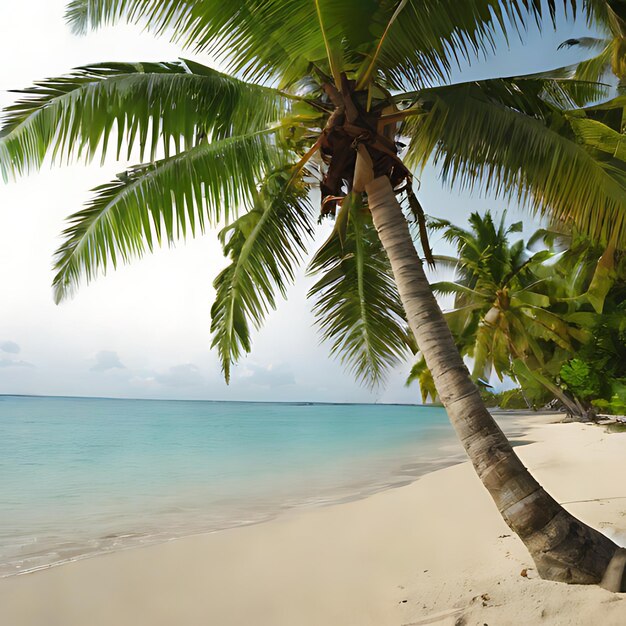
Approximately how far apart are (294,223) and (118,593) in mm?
3921

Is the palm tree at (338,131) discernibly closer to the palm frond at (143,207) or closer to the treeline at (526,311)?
the palm frond at (143,207)

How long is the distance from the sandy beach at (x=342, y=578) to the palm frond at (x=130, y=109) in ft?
11.5

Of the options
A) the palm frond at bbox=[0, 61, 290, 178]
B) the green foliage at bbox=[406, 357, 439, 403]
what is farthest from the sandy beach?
the green foliage at bbox=[406, 357, 439, 403]

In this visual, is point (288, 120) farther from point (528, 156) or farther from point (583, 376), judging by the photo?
point (583, 376)

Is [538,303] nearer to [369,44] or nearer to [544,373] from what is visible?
[544,373]

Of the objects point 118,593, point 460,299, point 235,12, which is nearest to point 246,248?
point 235,12

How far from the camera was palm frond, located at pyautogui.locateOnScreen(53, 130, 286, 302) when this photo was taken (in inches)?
181

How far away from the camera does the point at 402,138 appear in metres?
5.98

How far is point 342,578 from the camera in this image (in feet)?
14.6

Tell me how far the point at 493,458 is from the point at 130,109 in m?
3.83

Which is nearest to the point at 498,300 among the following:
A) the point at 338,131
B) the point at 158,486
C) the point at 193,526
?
the point at 158,486

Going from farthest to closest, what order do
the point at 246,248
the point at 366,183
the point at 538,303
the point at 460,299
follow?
the point at 460,299
the point at 538,303
the point at 246,248
the point at 366,183

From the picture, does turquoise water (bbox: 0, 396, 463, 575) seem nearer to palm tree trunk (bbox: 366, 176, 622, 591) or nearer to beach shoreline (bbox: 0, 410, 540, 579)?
beach shoreline (bbox: 0, 410, 540, 579)

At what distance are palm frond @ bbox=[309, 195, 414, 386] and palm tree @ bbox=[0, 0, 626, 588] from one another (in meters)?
0.94
